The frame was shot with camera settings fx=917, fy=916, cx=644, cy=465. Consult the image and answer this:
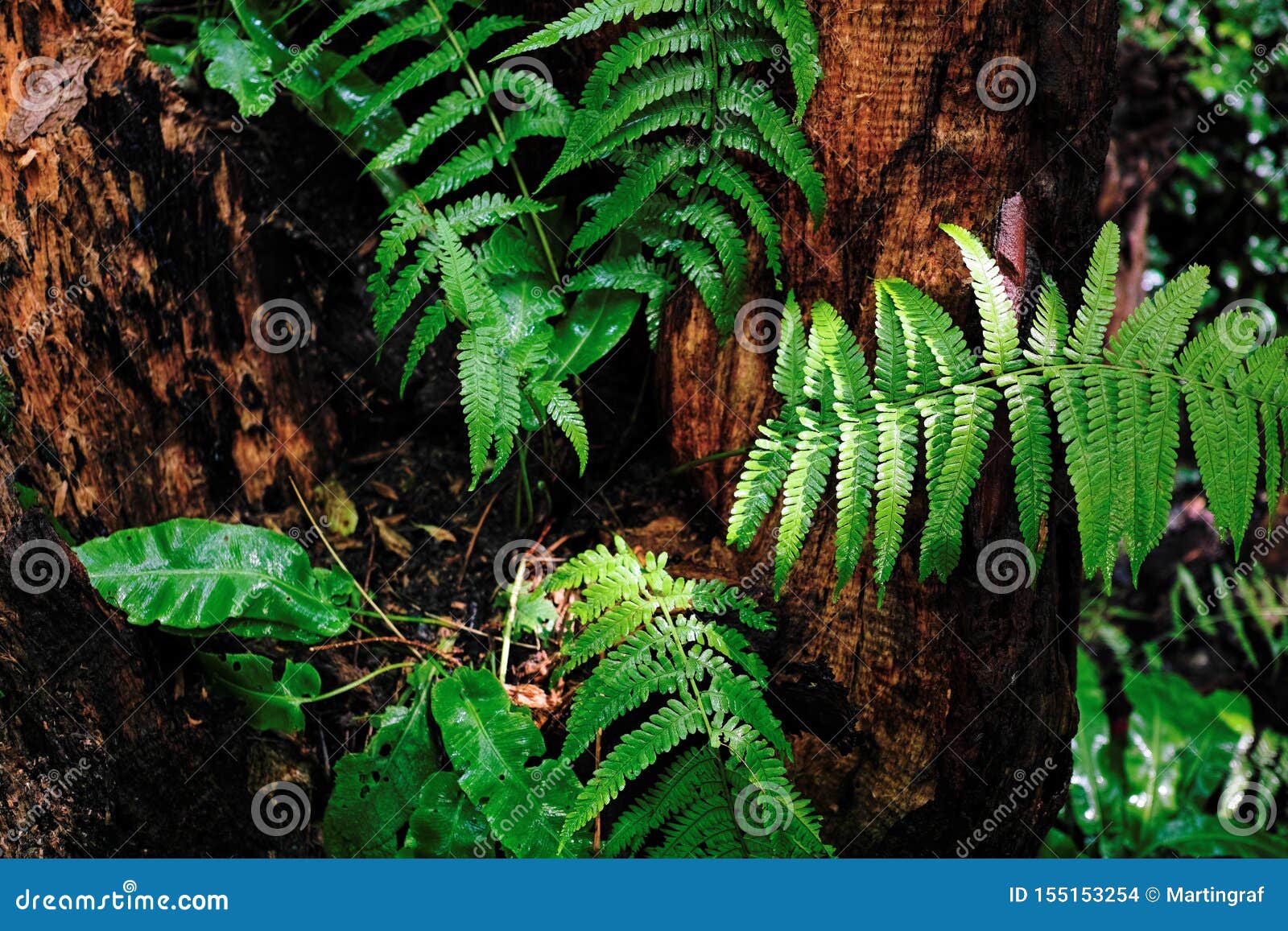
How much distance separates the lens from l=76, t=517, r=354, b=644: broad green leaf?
218 cm

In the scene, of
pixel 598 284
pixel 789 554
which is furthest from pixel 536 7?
pixel 789 554

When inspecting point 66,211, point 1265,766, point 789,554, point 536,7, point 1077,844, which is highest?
point 536,7

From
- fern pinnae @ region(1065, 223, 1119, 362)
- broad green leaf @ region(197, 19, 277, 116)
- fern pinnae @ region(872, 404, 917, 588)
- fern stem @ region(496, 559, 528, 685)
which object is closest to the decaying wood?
broad green leaf @ region(197, 19, 277, 116)

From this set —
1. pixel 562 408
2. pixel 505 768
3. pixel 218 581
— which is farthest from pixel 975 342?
pixel 218 581

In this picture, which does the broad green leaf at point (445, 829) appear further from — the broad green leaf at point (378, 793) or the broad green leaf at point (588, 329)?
the broad green leaf at point (588, 329)

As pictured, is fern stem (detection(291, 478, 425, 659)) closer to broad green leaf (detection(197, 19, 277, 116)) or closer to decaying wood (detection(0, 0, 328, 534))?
decaying wood (detection(0, 0, 328, 534))

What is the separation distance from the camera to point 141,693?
83.8 inches

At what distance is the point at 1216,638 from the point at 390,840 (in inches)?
166

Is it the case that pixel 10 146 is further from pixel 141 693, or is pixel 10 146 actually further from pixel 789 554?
pixel 789 554

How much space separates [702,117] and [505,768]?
5.41ft

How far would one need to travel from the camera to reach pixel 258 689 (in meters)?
2.34

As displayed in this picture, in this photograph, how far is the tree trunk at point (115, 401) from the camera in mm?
2006

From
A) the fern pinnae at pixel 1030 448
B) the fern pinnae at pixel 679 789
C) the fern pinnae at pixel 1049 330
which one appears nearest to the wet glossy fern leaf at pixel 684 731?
the fern pinnae at pixel 679 789

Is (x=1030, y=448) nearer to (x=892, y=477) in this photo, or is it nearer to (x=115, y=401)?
(x=892, y=477)
